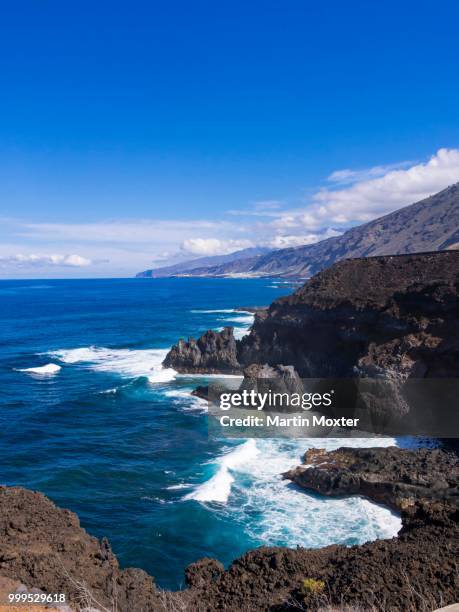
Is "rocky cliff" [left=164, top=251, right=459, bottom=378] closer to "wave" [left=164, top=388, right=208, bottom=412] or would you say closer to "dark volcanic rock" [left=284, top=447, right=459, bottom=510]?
"wave" [left=164, top=388, right=208, bottom=412]

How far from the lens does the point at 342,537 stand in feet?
64.6

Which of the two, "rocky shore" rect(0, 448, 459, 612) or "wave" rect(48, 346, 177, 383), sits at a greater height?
"rocky shore" rect(0, 448, 459, 612)

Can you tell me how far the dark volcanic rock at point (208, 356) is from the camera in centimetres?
4894

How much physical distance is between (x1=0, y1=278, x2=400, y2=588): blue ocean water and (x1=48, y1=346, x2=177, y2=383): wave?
35cm

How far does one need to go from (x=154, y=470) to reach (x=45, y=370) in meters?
28.0

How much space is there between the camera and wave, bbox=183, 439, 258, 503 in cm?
2364

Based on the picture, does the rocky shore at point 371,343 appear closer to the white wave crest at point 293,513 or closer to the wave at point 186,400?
the wave at point 186,400

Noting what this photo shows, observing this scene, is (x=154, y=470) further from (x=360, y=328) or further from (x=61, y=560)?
(x=360, y=328)

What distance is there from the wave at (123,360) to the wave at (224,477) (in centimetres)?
1875

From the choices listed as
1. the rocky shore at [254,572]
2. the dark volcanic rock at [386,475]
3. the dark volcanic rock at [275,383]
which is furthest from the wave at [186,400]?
the rocky shore at [254,572]

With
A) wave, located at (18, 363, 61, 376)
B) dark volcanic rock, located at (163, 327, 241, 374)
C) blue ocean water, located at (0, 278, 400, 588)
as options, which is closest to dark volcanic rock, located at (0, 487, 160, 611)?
blue ocean water, located at (0, 278, 400, 588)

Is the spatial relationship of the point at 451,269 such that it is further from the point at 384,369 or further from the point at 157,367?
the point at 157,367

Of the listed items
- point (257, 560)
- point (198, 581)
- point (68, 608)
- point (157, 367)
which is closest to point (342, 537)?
point (257, 560)

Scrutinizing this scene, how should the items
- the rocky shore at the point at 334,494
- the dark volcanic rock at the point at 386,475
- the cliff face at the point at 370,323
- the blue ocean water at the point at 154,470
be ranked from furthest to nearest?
the cliff face at the point at 370,323
the dark volcanic rock at the point at 386,475
the blue ocean water at the point at 154,470
the rocky shore at the point at 334,494
